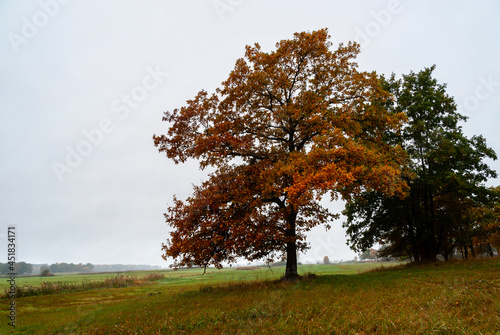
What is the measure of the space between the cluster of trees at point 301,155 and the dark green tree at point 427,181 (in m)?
0.12

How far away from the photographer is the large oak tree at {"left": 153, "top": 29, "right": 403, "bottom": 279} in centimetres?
1442

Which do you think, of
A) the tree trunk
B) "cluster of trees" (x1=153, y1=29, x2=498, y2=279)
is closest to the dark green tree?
"cluster of trees" (x1=153, y1=29, x2=498, y2=279)

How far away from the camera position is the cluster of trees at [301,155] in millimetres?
14852

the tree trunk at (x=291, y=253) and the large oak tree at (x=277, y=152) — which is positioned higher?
the large oak tree at (x=277, y=152)

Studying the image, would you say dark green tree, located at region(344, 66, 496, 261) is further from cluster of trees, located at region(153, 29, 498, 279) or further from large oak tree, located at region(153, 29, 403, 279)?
large oak tree, located at region(153, 29, 403, 279)

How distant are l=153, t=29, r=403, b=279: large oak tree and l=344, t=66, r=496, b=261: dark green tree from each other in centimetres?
746

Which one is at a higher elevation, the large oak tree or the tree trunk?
the large oak tree

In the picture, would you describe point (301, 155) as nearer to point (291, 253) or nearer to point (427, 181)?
point (291, 253)

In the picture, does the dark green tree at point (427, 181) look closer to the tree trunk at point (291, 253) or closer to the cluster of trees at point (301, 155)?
the cluster of trees at point (301, 155)

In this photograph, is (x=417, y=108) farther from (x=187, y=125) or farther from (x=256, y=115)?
(x=187, y=125)

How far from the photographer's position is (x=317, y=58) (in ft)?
62.2

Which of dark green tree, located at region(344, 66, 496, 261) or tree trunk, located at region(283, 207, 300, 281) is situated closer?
tree trunk, located at region(283, 207, 300, 281)

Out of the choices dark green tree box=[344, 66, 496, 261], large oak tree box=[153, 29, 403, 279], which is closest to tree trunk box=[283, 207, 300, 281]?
large oak tree box=[153, 29, 403, 279]

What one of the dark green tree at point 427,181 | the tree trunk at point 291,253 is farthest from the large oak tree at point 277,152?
the dark green tree at point 427,181
